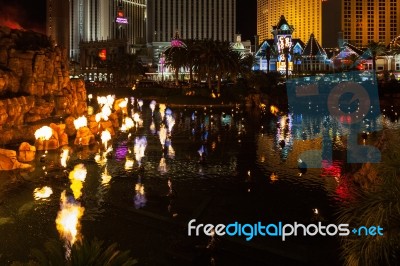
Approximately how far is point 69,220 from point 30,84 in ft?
75.0

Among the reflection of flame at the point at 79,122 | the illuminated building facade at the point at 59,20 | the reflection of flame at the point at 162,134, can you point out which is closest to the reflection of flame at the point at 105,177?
the reflection of flame at the point at 162,134

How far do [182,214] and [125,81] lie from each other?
92.0 m

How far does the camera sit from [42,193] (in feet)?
64.8

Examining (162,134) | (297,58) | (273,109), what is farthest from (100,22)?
A: (162,134)

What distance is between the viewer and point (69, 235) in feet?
49.1

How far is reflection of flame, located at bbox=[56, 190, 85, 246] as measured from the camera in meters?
14.9

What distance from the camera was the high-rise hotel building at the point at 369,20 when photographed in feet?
472

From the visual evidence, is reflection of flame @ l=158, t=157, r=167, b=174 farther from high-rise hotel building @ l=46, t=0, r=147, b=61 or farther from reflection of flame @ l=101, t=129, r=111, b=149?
high-rise hotel building @ l=46, t=0, r=147, b=61

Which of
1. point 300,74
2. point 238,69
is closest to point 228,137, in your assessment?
point 238,69

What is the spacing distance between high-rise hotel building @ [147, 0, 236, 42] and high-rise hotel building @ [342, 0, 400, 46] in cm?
3447

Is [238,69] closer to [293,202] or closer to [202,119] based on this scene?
[202,119]

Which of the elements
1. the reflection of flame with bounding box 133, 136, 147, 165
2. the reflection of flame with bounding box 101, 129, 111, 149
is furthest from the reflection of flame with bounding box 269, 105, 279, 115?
the reflection of flame with bounding box 101, 129, 111, 149

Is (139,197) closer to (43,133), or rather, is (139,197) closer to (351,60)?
(43,133)

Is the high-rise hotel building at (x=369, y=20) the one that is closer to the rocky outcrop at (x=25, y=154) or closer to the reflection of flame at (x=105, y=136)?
the reflection of flame at (x=105, y=136)
